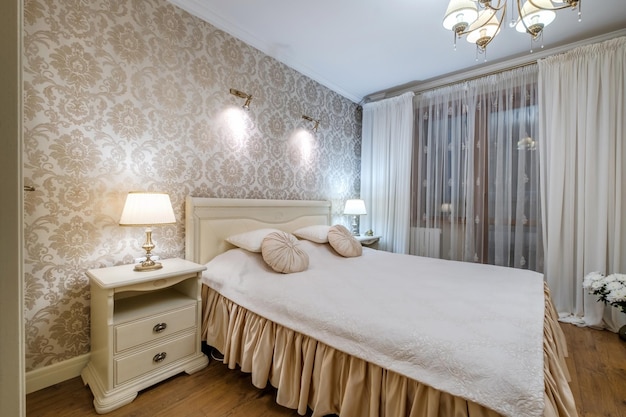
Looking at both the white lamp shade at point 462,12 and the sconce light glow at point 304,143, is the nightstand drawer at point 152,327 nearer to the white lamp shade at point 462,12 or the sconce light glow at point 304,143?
the sconce light glow at point 304,143

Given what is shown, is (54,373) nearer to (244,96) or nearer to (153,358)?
(153,358)

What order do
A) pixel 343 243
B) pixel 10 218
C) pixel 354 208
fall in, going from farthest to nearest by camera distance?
pixel 354 208 < pixel 343 243 < pixel 10 218

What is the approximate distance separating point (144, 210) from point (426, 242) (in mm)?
3122

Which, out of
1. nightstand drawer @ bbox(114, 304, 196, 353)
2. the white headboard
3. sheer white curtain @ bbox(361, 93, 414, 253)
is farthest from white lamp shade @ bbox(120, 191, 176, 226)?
sheer white curtain @ bbox(361, 93, 414, 253)

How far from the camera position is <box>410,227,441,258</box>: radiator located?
348 cm

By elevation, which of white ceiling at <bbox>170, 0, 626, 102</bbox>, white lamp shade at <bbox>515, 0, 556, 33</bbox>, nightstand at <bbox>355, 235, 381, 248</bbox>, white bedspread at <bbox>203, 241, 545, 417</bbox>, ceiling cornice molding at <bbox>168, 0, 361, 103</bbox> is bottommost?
white bedspread at <bbox>203, 241, 545, 417</bbox>

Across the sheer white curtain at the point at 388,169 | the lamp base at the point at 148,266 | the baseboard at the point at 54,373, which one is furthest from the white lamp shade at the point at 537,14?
the baseboard at the point at 54,373

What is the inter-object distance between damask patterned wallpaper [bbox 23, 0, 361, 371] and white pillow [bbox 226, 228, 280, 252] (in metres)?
0.41

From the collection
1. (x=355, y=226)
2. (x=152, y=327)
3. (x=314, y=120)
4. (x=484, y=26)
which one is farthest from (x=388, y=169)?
(x=152, y=327)

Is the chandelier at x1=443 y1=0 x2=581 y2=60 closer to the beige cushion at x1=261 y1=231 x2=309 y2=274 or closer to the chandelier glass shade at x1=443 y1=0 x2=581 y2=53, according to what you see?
the chandelier glass shade at x1=443 y1=0 x2=581 y2=53

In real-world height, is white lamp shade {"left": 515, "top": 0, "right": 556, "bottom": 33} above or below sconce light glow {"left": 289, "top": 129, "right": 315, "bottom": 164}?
above

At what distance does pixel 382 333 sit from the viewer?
47.1 inches

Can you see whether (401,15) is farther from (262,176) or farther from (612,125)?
(612,125)

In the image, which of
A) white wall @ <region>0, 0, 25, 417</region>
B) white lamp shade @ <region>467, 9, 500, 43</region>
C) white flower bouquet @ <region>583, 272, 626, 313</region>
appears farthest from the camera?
white flower bouquet @ <region>583, 272, 626, 313</region>
